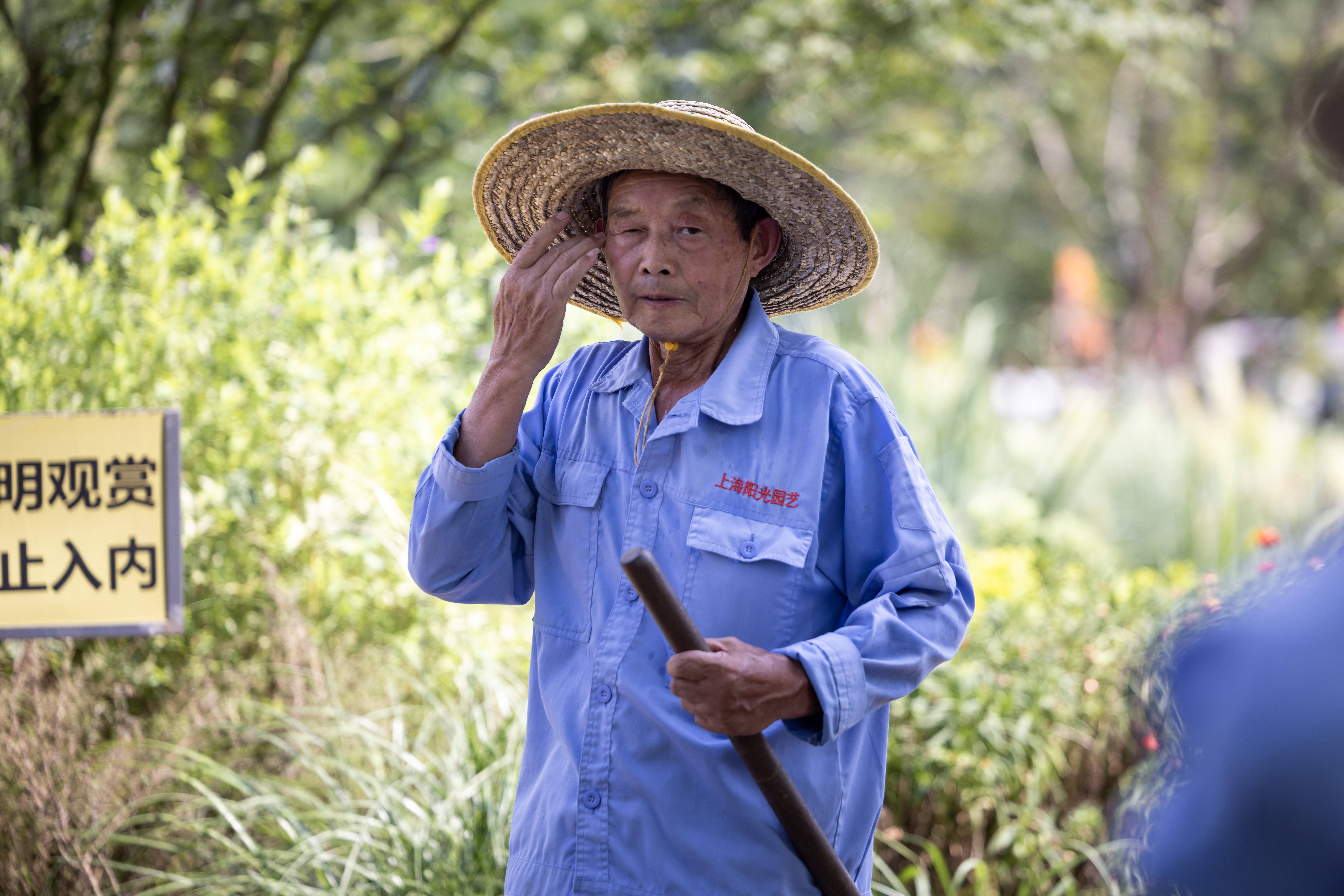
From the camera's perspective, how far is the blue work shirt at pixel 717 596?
1625 millimetres

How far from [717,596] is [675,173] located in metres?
0.71

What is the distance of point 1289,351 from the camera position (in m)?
17.7

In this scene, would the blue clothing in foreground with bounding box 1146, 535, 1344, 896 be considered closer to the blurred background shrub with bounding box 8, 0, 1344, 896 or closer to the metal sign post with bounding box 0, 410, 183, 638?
the blurred background shrub with bounding box 8, 0, 1344, 896

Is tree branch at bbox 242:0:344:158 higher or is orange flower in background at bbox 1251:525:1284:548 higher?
tree branch at bbox 242:0:344:158

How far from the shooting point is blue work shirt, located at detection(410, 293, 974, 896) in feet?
5.33

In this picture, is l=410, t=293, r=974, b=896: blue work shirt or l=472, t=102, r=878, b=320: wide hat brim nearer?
l=410, t=293, r=974, b=896: blue work shirt

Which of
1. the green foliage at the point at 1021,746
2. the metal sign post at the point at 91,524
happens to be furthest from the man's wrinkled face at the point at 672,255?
the green foliage at the point at 1021,746

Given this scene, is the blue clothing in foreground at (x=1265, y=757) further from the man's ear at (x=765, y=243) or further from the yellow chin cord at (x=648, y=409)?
the man's ear at (x=765, y=243)

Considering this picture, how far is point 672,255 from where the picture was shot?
1797mm

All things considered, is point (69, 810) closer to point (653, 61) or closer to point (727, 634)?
point (727, 634)

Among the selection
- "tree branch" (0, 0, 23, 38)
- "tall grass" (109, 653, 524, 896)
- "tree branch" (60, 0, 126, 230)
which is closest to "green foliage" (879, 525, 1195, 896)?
"tall grass" (109, 653, 524, 896)

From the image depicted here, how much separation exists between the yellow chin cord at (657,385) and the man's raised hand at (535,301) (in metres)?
0.19

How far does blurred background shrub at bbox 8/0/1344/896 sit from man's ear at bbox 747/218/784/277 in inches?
37.6

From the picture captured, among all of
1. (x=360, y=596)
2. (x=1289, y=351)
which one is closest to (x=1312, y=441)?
(x=360, y=596)
